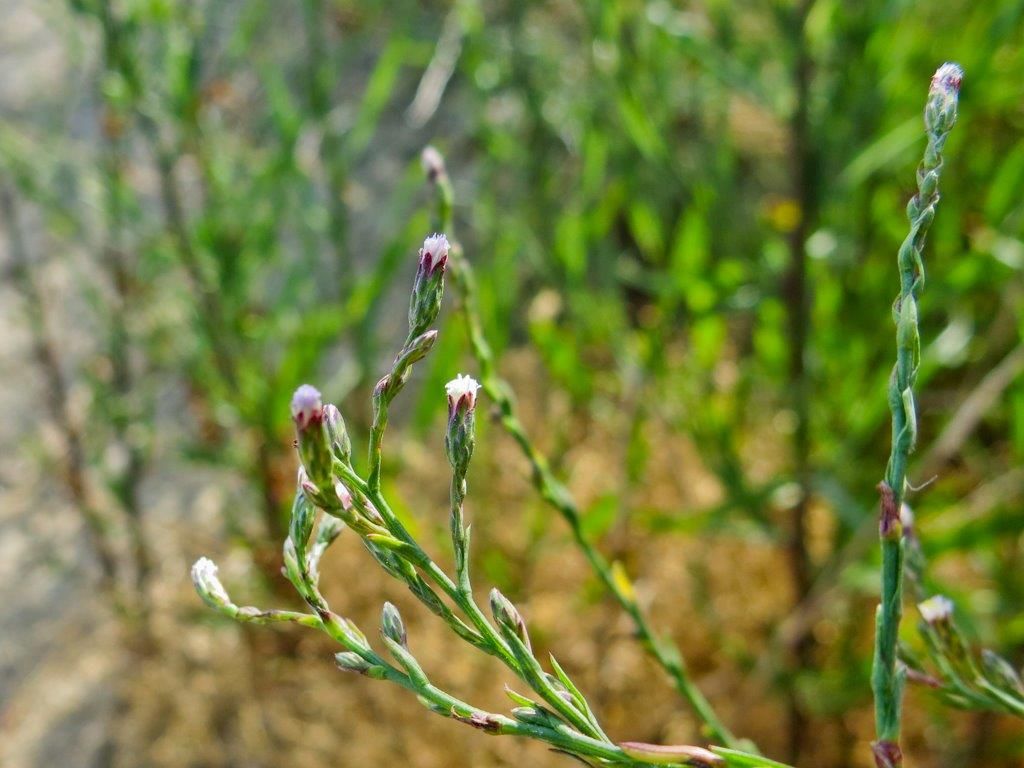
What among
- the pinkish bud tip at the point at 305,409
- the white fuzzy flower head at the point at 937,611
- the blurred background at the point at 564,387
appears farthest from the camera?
the blurred background at the point at 564,387

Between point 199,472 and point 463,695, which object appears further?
point 199,472

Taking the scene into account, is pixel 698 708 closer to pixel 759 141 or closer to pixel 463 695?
pixel 463 695

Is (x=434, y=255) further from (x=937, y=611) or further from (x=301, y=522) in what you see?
(x=937, y=611)

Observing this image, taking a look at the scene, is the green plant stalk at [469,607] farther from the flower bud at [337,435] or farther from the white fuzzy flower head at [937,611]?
the white fuzzy flower head at [937,611]

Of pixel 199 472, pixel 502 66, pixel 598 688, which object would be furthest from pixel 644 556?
pixel 199 472

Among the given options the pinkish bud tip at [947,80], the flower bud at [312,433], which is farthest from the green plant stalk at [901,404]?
the flower bud at [312,433]
